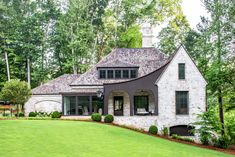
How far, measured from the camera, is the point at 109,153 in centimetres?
1596

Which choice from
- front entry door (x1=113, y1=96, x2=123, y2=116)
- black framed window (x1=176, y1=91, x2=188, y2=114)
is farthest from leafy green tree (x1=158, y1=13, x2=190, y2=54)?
black framed window (x1=176, y1=91, x2=188, y2=114)

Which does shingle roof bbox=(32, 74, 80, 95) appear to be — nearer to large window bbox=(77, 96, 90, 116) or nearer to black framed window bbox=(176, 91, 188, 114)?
large window bbox=(77, 96, 90, 116)

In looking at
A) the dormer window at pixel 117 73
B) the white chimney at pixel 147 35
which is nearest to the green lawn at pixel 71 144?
the dormer window at pixel 117 73

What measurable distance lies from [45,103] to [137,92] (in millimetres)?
11438

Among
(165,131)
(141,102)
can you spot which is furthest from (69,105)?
(165,131)

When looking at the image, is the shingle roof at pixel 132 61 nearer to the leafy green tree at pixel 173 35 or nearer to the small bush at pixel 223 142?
the small bush at pixel 223 142

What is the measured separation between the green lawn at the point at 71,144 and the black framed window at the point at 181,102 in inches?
404

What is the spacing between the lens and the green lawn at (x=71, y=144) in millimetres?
15344

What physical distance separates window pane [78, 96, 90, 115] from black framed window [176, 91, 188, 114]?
348 inches

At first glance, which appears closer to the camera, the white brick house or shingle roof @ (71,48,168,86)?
the white brick house

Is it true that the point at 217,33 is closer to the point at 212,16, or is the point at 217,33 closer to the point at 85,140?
the point at 212,16

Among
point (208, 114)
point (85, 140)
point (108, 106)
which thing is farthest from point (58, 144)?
point (108, 106)

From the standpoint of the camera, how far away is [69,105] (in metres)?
36.3

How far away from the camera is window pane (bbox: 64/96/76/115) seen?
118 ft
